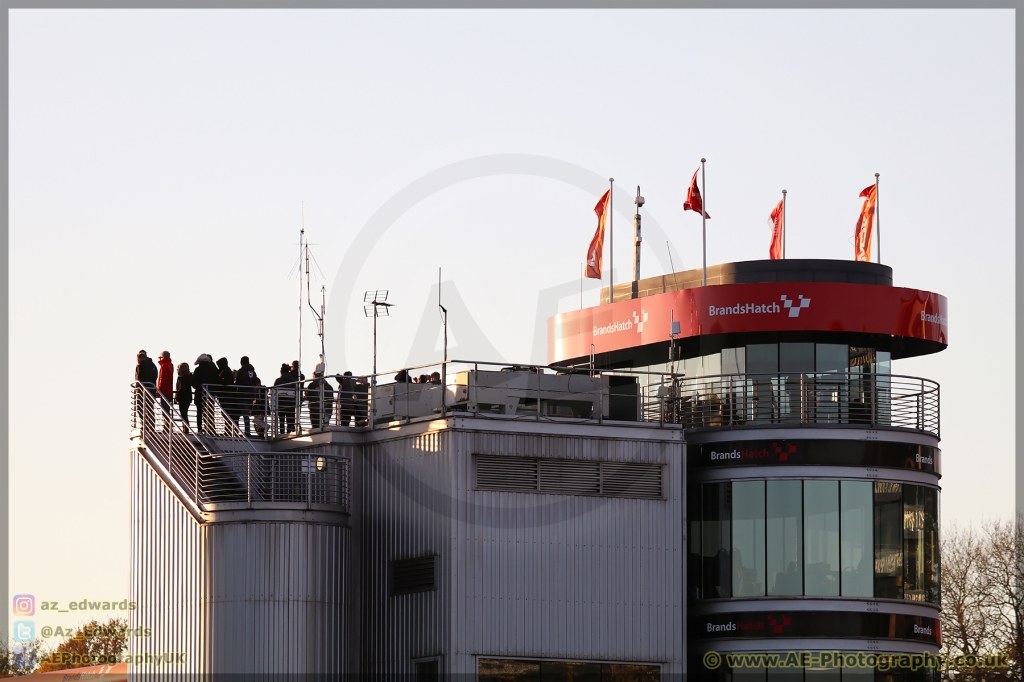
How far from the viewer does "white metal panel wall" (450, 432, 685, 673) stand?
159 ft

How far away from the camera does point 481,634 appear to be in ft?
158

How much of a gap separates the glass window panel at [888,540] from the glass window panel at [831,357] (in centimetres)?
456

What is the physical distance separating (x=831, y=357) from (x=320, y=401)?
43.9ft

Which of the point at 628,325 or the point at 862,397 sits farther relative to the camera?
the point at 628,325

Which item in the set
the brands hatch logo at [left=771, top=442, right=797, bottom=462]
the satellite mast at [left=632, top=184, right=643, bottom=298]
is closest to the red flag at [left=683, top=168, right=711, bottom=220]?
the satellite mast at [left=632, top=184, right=643, bottom=298]

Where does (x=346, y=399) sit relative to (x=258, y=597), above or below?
above

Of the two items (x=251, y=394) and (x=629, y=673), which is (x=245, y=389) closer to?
(x=251, y=394)

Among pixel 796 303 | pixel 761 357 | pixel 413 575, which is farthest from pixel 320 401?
pixel 796 303

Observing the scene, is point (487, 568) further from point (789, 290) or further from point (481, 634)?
point (789, 290)

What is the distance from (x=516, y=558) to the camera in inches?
1930

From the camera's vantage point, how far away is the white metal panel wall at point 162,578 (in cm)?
4984

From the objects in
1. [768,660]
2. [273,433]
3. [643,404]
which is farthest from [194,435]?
[768,660]

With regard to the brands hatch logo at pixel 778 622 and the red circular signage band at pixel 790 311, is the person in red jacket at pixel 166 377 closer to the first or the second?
the red circular signage band at pixel 790 311

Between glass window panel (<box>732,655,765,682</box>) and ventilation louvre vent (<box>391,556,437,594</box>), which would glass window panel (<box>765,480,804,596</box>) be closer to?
glass window panel (<box>732,655,765,682</box>)
